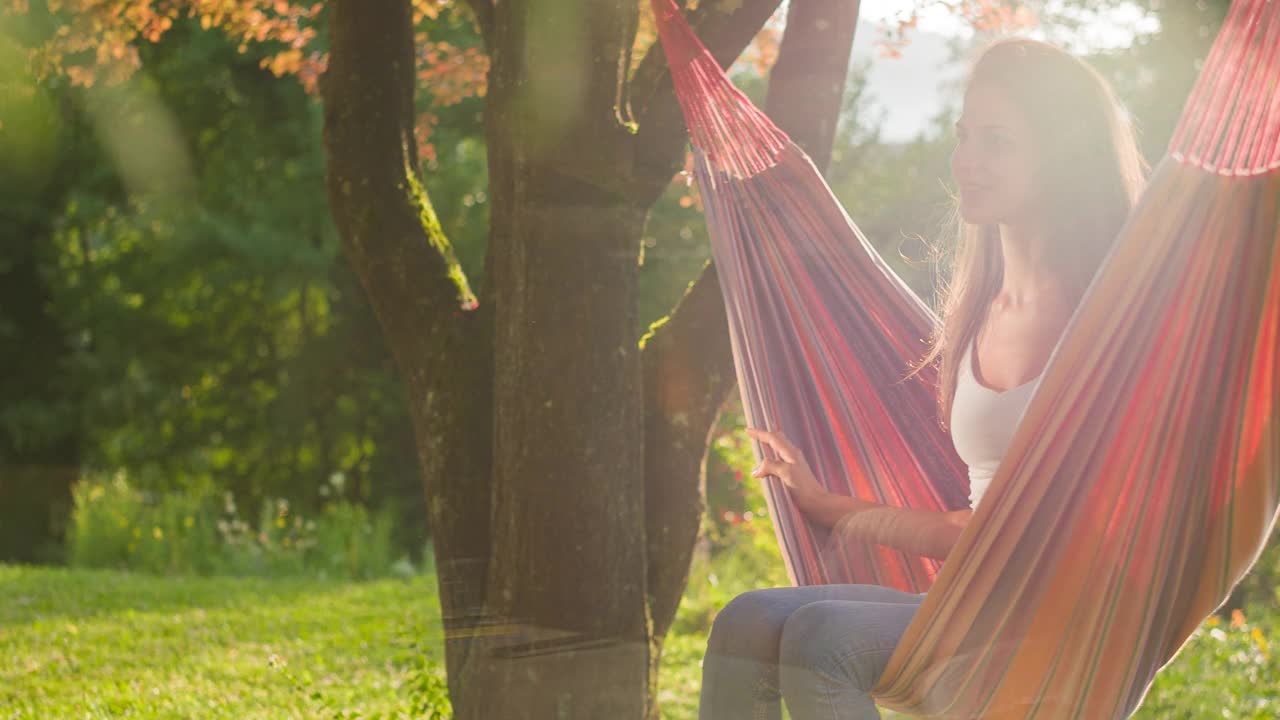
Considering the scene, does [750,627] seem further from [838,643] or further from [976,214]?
[976,214]

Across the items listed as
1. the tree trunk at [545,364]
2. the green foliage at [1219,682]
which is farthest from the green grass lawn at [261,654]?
the tree trunk at [545,364]

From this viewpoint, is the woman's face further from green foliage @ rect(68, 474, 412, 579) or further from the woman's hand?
green foliage @ rect(68, 474, 412, 579)

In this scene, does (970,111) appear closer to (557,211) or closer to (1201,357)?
(1201,357)

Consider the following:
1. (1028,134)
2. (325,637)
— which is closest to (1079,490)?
(1028,134)

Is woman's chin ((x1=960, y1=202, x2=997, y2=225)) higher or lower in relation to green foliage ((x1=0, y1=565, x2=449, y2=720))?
higher

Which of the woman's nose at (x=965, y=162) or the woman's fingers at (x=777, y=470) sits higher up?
the woman's nose at (x=965, y=162)

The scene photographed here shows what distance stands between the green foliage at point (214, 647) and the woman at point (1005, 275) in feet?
4.57

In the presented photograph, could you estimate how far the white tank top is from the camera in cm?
169

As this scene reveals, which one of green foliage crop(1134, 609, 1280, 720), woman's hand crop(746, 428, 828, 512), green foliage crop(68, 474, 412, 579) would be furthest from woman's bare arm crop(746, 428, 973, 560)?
green foliage crop(68, 474, 412, 579)

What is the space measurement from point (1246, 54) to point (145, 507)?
763cm

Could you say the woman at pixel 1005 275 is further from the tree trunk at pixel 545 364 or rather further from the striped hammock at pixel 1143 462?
the tree trunk at pixel 545 364

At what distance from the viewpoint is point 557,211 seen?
237 centimetres

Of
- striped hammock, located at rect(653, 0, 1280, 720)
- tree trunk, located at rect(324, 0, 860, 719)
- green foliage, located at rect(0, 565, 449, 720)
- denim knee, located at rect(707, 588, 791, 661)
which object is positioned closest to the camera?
striped hammock, located at rect(653, 0, 1280, 720)

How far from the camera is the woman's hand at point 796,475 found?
2039 mm
